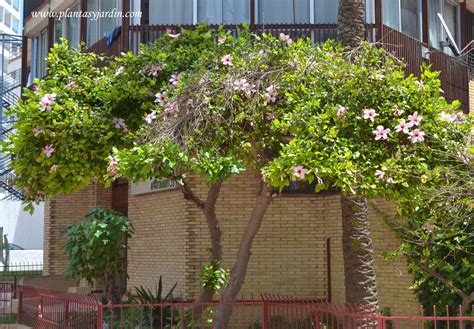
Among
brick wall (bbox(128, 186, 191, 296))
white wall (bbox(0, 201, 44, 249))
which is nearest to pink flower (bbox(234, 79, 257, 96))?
brick wall (bbox(128, 186, 191, 296))

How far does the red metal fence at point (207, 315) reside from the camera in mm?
8805

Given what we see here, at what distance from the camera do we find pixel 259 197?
10531mm

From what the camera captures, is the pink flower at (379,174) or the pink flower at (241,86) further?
the pink flower at (241,86)

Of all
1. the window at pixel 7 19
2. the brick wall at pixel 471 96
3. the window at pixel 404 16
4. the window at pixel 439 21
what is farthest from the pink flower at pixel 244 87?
the window at pixel 7 19

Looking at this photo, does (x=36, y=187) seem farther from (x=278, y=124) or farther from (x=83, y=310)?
(x=278, y=124)

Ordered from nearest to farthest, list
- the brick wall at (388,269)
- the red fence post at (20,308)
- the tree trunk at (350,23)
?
1. the tree trunk at (350,23)
2. the brick wall at (388,269)
3. the red fence post at (20,308)

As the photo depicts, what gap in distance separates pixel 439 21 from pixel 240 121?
11336mm

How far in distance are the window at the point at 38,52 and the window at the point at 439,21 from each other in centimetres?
1252

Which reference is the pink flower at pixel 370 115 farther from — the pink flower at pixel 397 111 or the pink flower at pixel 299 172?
the pink flower at pixel 299 172

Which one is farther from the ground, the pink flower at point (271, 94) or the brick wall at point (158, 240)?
the pink flower at point (271, 94)

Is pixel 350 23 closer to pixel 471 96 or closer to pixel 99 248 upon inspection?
pixel 99 248

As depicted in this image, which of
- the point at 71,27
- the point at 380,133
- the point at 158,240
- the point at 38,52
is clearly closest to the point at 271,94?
the point at 380,133

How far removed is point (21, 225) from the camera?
44594mm

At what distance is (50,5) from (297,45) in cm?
1518
